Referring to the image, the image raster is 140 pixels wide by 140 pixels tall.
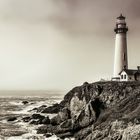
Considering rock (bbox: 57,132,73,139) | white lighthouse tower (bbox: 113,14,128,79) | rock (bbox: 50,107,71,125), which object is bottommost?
rock (bbox: 57,132,73,139)

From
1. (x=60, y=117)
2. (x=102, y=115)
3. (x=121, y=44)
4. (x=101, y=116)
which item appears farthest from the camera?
(x=121, y=44)

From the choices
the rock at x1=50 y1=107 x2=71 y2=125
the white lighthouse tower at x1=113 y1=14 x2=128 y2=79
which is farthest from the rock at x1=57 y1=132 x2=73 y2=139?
the white lighthouse tower at x1=113 y1=14 x2=128 y2=79

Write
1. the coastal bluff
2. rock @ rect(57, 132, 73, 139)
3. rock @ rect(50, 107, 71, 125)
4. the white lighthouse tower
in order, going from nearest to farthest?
the coastal bluff → rock @ rect(57, 132, 73, 139) → rock @ rect(50, 107, 71, 125) → the white lighthouse tower

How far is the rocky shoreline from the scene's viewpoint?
31250 mm

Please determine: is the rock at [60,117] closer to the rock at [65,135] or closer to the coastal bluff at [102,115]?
the coastal bluff at [102,115]

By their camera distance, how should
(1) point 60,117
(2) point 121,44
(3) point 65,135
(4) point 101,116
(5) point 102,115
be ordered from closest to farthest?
(3) point 65,135 → (4) point 101,116 → (5) point 102,115 → (1) point 60,117 → (2) point 121,44

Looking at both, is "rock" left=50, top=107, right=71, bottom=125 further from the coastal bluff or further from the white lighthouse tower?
the white lighthouse tower

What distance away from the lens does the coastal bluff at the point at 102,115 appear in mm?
31188

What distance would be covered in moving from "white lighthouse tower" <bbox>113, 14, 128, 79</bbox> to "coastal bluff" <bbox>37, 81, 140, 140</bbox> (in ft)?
32.2

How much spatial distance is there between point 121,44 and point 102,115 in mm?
23017

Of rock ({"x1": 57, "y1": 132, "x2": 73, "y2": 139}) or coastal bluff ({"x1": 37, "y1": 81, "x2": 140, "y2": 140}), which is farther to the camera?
rock ({"x1": 57, "y1": 132, "x2": 73, "y2": 139})

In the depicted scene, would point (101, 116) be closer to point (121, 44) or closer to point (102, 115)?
point (102, 115)

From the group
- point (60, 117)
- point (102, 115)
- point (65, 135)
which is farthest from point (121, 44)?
point (65, 135)

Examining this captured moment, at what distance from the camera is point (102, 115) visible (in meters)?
39.2
